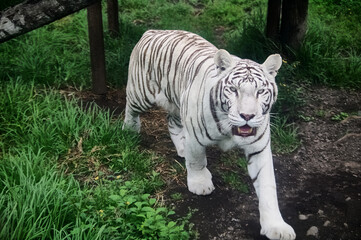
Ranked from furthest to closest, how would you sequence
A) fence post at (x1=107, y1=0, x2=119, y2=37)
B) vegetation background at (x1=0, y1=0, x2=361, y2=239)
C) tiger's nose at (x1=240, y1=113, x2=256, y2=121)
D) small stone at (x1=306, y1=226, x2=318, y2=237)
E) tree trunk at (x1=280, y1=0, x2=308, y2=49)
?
1. fence post at (x1=107, y1=0, x2=119, y2=37)
2. tree trunk at (x1=280, y1=0, x2=308, y2=49)
3. small stone at (x1=306, y1=226, x2=318, y2=237)
4. vegetation background at (x1=0, y1=0, x2=361, y2=239)
5. tiger's nose at (x1=240, y1=113, x2=256, y2=121)

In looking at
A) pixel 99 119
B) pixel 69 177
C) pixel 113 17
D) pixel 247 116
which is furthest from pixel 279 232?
pixel 113 17

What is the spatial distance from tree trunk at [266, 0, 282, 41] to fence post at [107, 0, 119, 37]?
1.81 meters

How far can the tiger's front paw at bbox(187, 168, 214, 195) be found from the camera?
341cm

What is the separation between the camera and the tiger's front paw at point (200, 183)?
3.41m

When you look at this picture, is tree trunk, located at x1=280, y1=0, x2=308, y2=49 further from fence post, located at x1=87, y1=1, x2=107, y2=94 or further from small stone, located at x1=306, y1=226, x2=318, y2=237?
small stone, located at x1=306, y1=226, x2=318, y2=237

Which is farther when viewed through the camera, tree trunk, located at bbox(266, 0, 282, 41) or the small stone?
tree trunk, located at bbox(266, 0, 282, 41)

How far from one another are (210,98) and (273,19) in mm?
2537

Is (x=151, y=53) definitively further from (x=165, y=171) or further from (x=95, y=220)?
(x=95, y=220)

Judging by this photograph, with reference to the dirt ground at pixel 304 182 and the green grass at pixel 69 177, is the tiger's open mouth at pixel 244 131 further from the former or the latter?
the dirt ground at pixel 304 182

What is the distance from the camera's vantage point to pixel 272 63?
273 centimetres

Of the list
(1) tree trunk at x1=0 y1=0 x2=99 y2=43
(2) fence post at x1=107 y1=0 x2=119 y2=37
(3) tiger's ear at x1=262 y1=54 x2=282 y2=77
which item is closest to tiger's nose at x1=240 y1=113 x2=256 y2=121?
(3) tiger's ear at x1=262 y1=54 x2=282 y2=77

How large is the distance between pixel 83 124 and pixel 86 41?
2143mm

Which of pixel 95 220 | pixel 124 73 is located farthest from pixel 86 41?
pixel 95 220

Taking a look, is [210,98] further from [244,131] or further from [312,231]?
[312,231]
